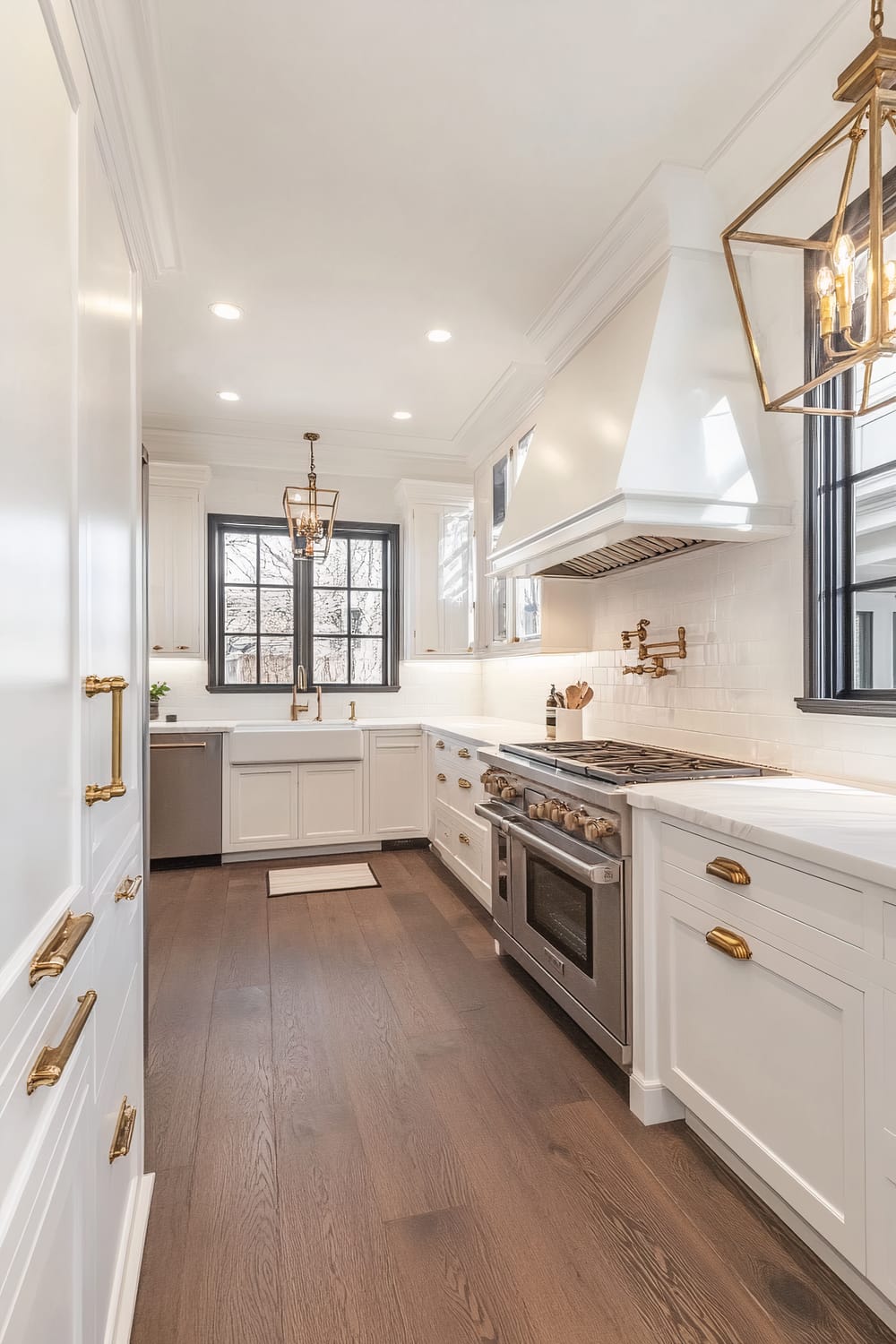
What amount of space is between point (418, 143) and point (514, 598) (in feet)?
8.10

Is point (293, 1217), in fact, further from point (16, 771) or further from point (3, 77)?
point (3, 77)

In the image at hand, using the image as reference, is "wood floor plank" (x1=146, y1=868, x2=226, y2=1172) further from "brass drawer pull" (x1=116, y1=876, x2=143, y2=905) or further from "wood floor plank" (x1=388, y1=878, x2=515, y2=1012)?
"wood floor plank" (x1=388, y1=878, x2=515, y2=1012)

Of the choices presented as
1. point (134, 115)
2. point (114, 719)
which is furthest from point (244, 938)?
point (134, 115)

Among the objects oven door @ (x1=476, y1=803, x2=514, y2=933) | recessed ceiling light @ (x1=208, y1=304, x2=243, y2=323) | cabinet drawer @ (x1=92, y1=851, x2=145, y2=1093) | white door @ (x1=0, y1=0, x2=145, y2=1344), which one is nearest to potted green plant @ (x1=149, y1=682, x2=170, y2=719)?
recessed ceiling light @ (x1=208, y1=304, x2=243, y2=323)

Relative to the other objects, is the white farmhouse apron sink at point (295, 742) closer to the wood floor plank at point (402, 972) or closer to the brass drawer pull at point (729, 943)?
the wood floor plank at point (402, 972)

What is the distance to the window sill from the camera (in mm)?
1976

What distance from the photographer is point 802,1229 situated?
1562 mm

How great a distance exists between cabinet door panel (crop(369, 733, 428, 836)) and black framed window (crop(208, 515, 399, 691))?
67cm

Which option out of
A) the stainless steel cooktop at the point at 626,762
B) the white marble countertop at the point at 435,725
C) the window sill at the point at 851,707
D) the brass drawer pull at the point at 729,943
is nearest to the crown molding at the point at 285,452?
the white marble countertop at the point at 435,725

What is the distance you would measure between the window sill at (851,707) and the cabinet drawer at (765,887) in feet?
2.17

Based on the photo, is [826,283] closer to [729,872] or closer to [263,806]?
[729,872]

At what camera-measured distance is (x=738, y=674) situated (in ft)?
8.50

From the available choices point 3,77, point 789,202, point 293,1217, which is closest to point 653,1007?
point 293,1217

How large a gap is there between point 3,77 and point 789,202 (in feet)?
8.01
